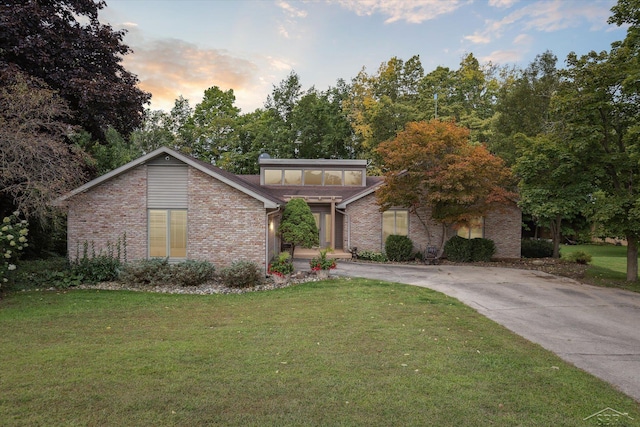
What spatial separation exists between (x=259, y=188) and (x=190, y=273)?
30.0 feet

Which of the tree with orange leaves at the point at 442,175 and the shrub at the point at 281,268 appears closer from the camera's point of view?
the shrub at the point at 281,268

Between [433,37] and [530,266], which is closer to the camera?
[530,266]

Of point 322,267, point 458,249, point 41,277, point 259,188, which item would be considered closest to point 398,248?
point 458,249

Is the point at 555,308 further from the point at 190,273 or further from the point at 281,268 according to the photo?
the point at 190,273

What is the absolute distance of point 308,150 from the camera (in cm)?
3828

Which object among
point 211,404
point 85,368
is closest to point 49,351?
point 85,368

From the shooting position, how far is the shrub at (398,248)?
60.1 feet

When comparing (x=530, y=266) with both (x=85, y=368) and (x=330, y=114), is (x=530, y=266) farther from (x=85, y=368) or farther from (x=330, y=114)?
(x=330, y=114)

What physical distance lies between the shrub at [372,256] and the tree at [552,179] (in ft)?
22.3

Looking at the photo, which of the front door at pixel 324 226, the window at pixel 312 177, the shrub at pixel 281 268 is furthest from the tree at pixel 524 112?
the shrub at pixel 281 268

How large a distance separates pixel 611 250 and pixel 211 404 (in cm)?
3667

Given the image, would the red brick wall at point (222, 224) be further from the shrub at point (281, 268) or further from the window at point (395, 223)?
the window at point (395, 223)

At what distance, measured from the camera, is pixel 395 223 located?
1930cm

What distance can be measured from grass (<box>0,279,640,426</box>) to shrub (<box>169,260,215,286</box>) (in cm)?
286
